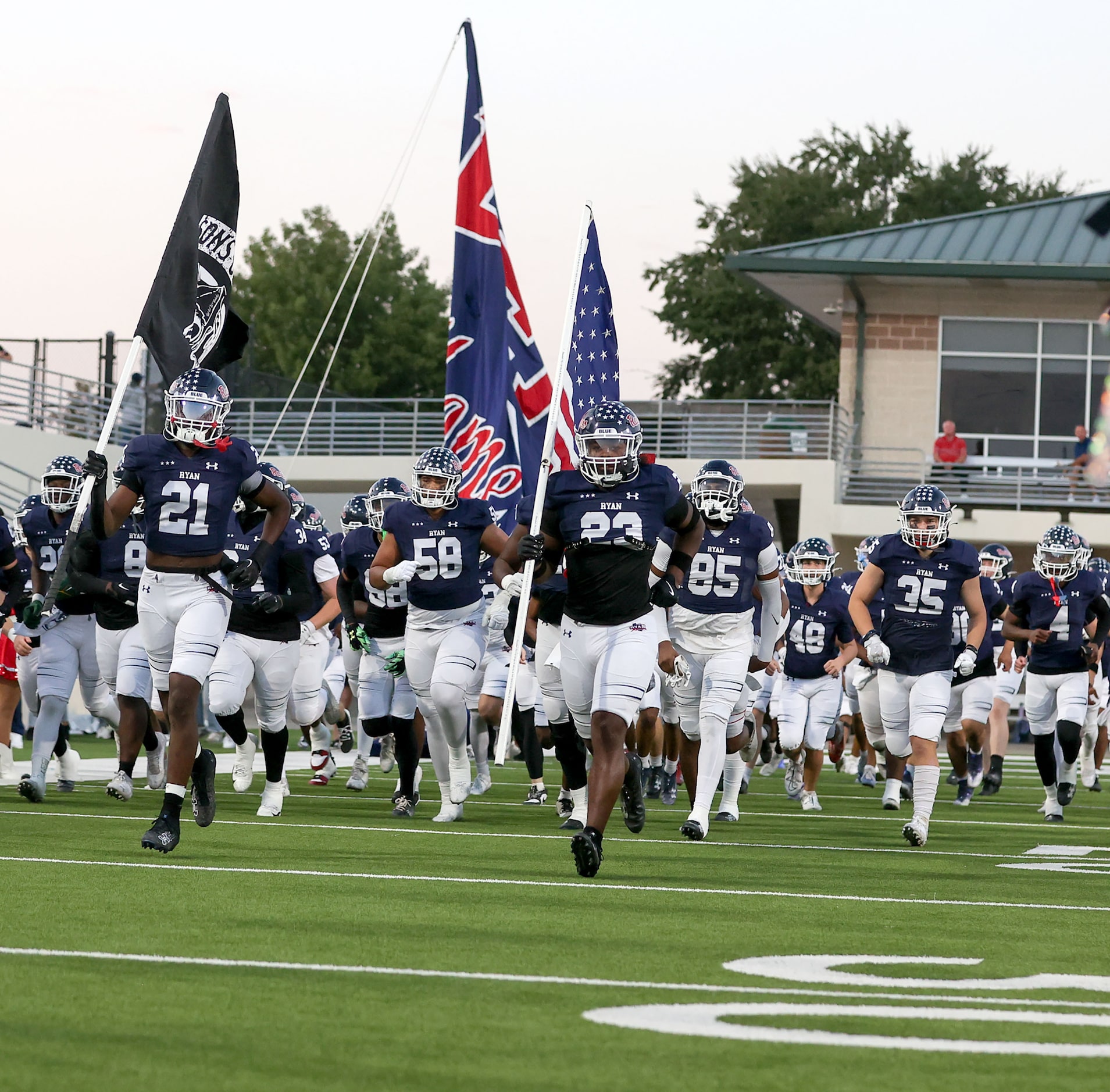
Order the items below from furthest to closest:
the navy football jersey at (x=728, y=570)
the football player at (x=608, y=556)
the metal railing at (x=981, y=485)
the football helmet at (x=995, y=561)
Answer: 1. the metal railing at (x=981, y=485)
2. the football helmet at (x=995, y=561)
3. the navy football jersey at (x=728, y=570)
4. the football player at (x=608, y=556)

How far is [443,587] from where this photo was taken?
36.6ft

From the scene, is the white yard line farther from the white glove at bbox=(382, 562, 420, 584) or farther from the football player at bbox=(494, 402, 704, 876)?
the white glove at bbox=(382, 562, 420, 584)

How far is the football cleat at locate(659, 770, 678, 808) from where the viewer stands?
1383 centimetres

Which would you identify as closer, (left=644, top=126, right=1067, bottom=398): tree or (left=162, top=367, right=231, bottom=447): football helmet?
(left=162, top=367, right=231, bottom=447): football helmet

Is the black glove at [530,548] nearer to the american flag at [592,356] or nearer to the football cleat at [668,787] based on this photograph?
the football cleat at [668,787]

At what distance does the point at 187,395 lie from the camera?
29.5 feet

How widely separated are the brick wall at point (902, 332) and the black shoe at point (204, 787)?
25.6 meters

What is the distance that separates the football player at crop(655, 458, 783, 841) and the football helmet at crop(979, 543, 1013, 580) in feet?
21.2

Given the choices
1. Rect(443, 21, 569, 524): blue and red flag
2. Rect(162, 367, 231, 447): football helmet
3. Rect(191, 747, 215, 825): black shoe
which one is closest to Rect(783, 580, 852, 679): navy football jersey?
Rect(443, 21, 569, 524): blue and red flag

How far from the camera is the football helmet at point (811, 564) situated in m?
15.2

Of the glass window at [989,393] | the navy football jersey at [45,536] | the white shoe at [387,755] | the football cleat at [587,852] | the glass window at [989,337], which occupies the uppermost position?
the glass window at [989,337]

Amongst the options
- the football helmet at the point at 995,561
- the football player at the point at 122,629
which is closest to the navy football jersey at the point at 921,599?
the football player at the point at 122,629

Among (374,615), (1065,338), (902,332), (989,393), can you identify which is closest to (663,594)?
(374,615)

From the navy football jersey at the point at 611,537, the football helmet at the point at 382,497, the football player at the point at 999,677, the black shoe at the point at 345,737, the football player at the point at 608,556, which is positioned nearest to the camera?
the football player at the point at 608,556
